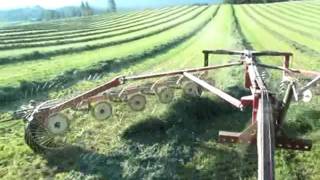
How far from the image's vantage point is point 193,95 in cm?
1069

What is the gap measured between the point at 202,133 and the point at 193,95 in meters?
2.06

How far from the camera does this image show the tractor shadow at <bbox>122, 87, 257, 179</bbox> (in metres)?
7.18

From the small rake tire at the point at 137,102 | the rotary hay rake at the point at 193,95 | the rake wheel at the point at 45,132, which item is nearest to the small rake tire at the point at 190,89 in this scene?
the rotary hay rake at the point at 193,95

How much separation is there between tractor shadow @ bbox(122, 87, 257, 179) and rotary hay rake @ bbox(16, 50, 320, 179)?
0.60m

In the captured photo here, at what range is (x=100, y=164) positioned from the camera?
7.35 meters

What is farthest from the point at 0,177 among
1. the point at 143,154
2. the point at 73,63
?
the point at 73,63

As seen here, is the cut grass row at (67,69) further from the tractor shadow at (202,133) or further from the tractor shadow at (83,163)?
the tractor shadow at (83,163)

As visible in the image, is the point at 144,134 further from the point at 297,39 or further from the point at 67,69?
the point at 297,39

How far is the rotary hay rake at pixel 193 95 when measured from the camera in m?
4.97

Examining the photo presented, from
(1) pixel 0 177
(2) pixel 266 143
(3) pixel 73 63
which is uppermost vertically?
(3) pixel 73 63

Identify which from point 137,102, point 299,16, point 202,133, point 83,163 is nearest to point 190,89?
point 137,102

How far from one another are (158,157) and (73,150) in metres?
1.34

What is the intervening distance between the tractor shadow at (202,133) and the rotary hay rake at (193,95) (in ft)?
1.96

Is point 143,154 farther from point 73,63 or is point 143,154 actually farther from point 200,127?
point 73,63
